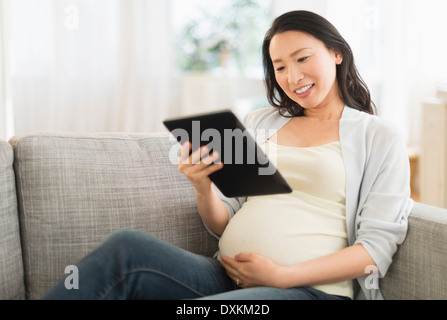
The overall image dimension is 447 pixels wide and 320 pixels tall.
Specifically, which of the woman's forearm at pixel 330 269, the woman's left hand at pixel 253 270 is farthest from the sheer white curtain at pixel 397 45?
the woman's left hand at pixel 253 270

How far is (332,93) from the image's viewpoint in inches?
55.1

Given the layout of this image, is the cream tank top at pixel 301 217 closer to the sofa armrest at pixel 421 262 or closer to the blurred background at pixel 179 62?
the sofa armrest at pixel 421 262

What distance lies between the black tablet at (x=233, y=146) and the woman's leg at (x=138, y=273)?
222 mm

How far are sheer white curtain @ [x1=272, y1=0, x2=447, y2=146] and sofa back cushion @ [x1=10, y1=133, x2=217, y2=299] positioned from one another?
2.38m

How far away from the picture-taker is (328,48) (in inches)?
52.7

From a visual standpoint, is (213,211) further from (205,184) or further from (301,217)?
(301,217)

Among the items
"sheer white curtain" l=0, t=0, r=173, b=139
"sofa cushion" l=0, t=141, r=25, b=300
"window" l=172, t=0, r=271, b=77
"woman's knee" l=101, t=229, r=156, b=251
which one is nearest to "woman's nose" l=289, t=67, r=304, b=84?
"woman's knee" l=101, t=229, r=156, b=251

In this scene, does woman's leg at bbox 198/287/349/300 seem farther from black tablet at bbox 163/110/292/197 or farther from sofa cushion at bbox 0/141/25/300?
sofa cushion at bbox 0/141/25/300

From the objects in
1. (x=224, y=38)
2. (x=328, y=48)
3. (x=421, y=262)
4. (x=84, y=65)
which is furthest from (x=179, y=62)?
(x=421, y=262)

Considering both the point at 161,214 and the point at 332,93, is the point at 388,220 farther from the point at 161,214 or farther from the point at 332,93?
the point at 161,214

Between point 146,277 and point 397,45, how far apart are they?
299 centimetres

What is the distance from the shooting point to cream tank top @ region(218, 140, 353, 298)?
1163 millimetres

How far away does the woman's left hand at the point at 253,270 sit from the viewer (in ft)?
3.59
